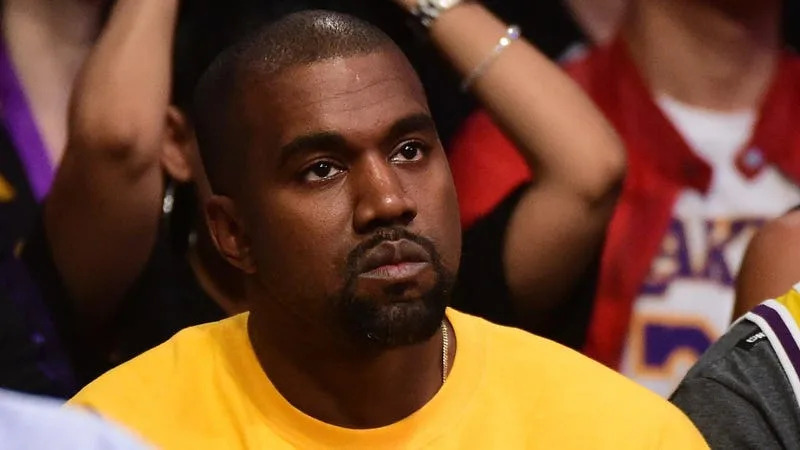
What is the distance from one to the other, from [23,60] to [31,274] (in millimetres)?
344

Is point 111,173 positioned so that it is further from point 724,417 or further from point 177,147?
point 724,417

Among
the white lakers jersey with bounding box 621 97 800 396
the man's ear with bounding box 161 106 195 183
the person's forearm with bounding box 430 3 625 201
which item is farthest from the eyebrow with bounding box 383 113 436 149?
the white lakers jersey with bounding box 621 97 800 396

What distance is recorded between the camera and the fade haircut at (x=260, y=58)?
973 mm

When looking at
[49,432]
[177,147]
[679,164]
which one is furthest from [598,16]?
[49,432]

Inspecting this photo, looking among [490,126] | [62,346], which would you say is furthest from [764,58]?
[62,346]

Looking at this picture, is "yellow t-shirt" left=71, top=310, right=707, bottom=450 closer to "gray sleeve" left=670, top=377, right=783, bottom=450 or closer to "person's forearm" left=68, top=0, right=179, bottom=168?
"gray sleeve" left=670, top=377, right=783, bottom=450

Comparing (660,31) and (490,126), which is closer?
(490,126)

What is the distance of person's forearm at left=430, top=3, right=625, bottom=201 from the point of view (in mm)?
1251

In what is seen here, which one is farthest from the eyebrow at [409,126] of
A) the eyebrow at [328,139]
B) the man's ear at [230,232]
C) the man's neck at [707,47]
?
the man's neck at [707,47]

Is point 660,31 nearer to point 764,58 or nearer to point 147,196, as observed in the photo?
point 764,58

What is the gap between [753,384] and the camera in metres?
0.99

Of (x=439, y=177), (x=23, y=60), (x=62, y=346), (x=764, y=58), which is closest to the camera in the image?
(x=439, y=177)

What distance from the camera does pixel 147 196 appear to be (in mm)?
1189

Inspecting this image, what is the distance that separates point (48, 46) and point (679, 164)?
733 mm
